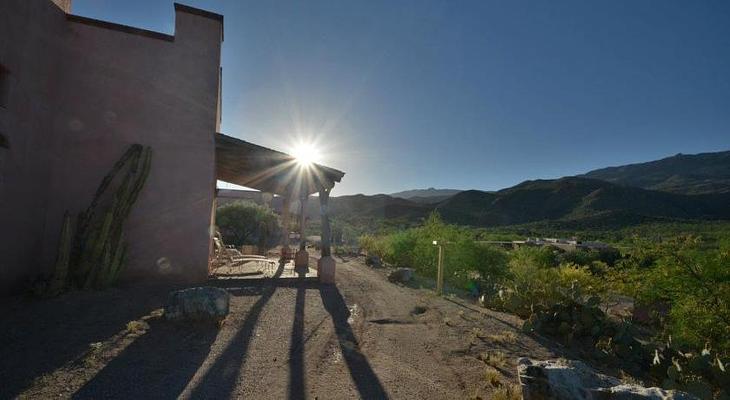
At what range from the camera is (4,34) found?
615 centimetres

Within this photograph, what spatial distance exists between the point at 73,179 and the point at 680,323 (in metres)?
11.6

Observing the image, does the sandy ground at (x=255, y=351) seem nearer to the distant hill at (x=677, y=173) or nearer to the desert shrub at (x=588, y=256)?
the desert shrub at (x=588, y=256)

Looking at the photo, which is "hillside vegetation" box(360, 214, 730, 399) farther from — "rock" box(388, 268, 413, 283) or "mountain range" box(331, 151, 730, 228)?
"mountain range" box(331, 151, 730, 228)

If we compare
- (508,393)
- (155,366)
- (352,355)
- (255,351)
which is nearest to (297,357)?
(255,351)

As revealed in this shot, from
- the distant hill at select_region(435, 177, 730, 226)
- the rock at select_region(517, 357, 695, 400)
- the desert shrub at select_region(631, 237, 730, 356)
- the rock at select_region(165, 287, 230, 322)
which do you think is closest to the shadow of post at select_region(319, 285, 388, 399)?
the rock at select_region(517, 357, 695, 400)

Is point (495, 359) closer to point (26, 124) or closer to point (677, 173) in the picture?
point (26, 124)

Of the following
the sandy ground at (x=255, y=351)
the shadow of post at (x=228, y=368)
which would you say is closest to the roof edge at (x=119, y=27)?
the sandy ground at (x=255, y=351)

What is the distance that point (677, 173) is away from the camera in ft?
338

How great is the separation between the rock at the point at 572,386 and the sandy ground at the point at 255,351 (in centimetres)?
75

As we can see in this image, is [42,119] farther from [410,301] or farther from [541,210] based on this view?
[541,210]

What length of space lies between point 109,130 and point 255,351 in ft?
22.0

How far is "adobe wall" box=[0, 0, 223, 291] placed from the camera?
7.82m

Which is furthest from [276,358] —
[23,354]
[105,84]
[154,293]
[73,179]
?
[105,84]

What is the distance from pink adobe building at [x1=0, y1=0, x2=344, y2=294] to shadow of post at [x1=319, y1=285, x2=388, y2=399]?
12.0 ft
